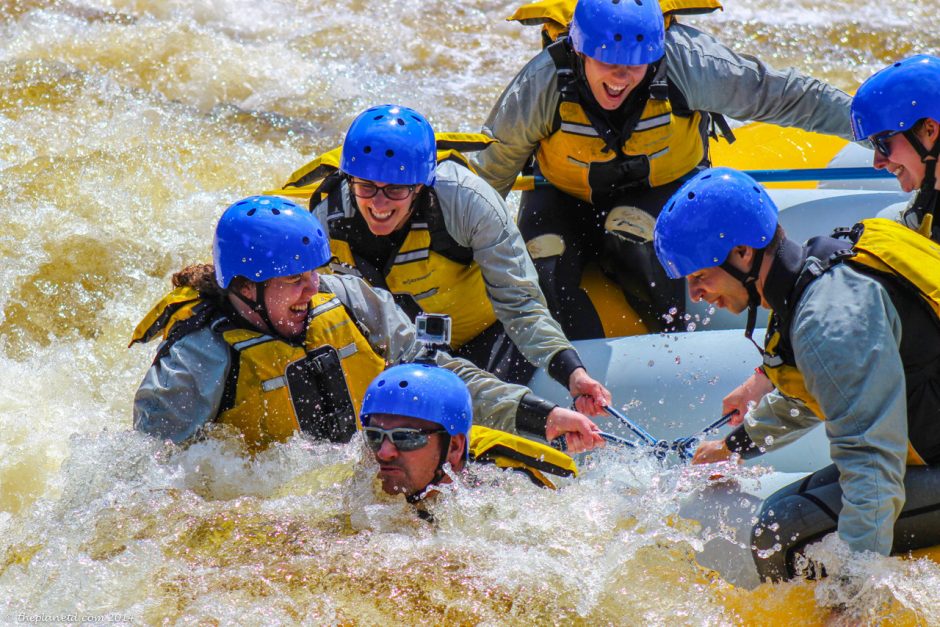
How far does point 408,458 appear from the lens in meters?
3.24

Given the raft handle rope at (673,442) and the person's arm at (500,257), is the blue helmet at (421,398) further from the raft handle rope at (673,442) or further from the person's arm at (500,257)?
the person's arm at (500,257)

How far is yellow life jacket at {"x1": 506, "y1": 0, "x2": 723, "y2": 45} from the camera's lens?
173 inches

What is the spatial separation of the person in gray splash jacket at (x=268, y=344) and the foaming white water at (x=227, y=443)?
0.37 feet

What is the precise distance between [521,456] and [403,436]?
0.40 m

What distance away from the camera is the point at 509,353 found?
4242 millimetres

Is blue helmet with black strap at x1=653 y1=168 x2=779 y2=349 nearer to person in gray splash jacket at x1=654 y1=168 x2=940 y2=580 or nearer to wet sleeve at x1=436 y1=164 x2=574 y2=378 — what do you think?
person in gray splash jacket at x1=654 y1=168 x2=940 y2=580

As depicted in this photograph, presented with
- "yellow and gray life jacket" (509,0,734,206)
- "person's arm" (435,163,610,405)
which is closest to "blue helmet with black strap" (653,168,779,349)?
"person's arm" (435,163,610,405)

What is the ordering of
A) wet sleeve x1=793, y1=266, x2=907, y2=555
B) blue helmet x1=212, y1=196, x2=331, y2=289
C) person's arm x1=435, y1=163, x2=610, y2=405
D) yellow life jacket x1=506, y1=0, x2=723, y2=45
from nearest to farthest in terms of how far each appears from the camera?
wet sleeve x1=793, y1=266, x2=907, y2=555
blue helmet x1=212, y1=196, x2=331, y2=289
person's arm x1=435, y1=163, x2=610, y2=405
yellow life jacket x1=506, y1=0, x2=723, y2=45

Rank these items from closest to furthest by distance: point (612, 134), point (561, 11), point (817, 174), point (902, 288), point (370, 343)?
point (902, 288) → point (370, 343) → point (612, 134) → point (561, 11) → point (817, 174)

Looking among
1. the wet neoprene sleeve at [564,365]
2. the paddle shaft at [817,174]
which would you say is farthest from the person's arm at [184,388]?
the paddle shaft at [817,174]

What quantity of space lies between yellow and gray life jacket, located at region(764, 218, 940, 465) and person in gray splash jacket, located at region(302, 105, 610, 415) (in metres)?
1.03

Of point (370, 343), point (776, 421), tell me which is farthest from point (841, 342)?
→ point (370, 343)

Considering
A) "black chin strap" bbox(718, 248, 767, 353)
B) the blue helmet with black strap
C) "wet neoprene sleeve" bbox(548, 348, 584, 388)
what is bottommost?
"wet neoprene sleeve" bbox(548, 348, 584, 388)

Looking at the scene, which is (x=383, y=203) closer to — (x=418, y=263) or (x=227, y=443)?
(x=418, y=263)
